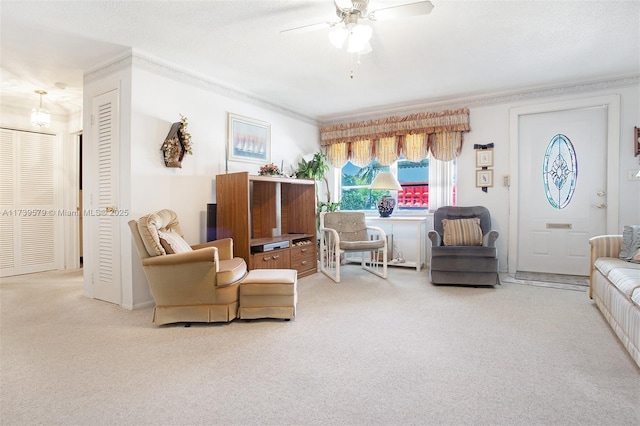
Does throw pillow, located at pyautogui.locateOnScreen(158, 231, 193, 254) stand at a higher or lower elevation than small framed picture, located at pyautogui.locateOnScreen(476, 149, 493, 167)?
lower

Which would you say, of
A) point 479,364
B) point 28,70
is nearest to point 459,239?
point 479,364

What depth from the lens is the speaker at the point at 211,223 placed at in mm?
3943

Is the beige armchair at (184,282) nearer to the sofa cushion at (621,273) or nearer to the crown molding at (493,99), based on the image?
the sofa cushion at (621,273)

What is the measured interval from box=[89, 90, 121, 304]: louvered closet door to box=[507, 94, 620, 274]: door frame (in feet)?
15.4

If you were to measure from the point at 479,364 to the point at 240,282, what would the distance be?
1.86 m

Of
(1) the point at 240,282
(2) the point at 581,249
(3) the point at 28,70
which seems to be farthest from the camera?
(2) the point at 581,249

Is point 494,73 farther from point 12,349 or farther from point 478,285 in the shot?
point 12,349

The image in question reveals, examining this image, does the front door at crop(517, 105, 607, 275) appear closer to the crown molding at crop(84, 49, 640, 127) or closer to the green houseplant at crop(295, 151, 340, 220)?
the crown molding at crop(84, 49, 640, 127)

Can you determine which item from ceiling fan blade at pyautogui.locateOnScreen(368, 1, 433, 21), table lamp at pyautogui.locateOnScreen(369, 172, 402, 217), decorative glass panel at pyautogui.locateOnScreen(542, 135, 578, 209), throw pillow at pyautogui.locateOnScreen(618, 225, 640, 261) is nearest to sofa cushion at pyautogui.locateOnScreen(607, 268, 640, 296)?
throw pillow at pyautogui.locateOnScreen(618, 225, 640, 261)

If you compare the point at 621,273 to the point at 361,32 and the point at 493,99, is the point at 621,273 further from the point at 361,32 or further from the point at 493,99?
the point at 493,99

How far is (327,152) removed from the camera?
620 centimetres

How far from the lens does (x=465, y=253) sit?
402cm

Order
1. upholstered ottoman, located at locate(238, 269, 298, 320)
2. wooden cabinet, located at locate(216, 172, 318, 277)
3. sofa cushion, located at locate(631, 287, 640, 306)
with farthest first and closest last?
wooden cabinet, located at locate(216, 172, 318, 277), upholstered ottoman, located at locate(238, 269, 298, 320), sofa cushion, located at locate(631, 287, 640, 306)

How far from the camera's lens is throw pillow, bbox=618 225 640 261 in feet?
10.3
